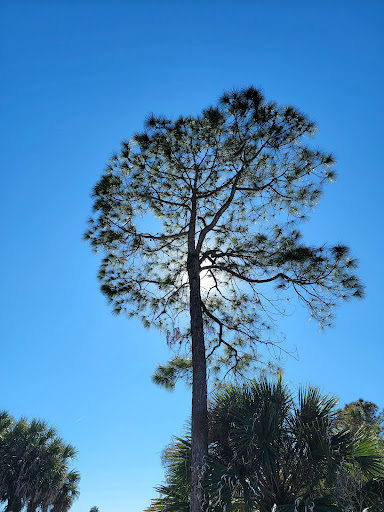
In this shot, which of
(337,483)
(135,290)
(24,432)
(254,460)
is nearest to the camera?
(337,483)

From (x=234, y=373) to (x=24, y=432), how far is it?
36.2 ft

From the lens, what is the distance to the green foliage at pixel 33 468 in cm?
1256

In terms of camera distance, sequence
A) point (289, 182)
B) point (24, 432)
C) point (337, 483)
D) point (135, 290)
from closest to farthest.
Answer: point (337, 483)
point (289, 182)
point (135, 290)
point (24, 432)

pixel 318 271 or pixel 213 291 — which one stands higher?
pixel 213 291

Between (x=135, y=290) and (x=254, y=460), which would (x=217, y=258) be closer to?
(x=135, y=290)

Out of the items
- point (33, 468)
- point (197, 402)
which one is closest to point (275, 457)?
point (197, 402)

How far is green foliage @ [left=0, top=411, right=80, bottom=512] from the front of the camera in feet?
41.2

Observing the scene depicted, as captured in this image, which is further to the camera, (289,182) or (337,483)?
(289,182)

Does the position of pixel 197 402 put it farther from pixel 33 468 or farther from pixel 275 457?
pixel 33 468

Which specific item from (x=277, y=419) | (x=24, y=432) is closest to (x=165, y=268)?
(x=277, y=419)

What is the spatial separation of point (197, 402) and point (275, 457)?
144 cm

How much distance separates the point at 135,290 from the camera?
322 inches

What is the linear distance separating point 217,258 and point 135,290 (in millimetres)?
2057

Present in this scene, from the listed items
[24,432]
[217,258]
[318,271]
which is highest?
[217,258]
